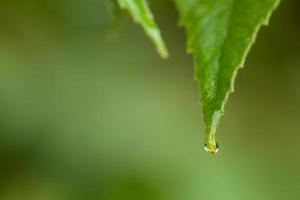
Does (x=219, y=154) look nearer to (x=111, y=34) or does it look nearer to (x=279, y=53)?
(x=279, y=53)

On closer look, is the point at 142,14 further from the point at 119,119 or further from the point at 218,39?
the point at 119,119

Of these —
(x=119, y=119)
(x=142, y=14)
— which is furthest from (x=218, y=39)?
(x=119, y=119)

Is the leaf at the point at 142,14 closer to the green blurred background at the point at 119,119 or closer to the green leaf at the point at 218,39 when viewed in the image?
the green leaf at the point at 218,39

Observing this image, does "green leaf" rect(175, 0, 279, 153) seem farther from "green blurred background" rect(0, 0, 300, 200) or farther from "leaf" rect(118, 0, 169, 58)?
"green blurred background" rect(0, 0, 300, 200)

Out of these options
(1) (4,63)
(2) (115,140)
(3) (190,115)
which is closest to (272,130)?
(3) (190,115)

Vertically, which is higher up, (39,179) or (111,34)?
(111,34)

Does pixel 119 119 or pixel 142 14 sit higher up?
pixel 142 14

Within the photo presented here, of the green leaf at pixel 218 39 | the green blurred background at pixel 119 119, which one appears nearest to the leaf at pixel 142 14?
the green leaf at pixel 218 39
